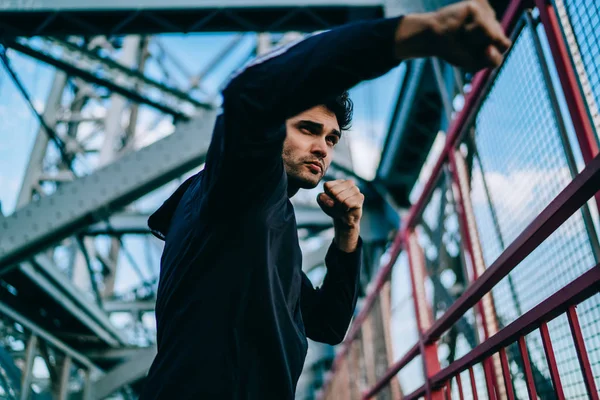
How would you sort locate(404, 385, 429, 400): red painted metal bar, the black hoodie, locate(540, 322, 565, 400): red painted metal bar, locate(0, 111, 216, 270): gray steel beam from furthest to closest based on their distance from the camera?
1. locate(0, 111, 216, 270): gray steel beam
2. locate(404, 385, 429, 400): red painted metal bar
3. locate(540, 322, 565, 400): red painted metal bar
4. the black hoodie

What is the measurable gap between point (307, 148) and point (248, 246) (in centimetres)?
33

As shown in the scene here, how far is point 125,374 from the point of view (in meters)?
8.85

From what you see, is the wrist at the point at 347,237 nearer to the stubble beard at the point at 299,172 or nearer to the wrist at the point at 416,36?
the stubble beard at the point at 299,172

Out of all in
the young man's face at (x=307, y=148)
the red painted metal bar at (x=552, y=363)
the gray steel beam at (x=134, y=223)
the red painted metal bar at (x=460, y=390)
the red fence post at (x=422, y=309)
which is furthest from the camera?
the gray steel beam at (x=134, y=223)

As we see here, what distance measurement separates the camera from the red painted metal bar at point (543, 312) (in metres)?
1.08

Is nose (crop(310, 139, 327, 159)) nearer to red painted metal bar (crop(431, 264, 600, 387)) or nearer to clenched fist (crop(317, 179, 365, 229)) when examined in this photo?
clenched fist (crop(317, 179, 365, 229))

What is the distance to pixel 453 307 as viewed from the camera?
76.5 inches

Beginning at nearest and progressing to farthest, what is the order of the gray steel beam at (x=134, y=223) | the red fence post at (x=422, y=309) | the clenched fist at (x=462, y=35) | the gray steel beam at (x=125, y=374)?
the clenched fist at (x=462, y=35), the red fence post at (x=422, y=309), the gray steel beam at (x=134, y=223), the gray steel beam at (x=125, y=374)

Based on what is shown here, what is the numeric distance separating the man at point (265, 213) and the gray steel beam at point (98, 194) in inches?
179

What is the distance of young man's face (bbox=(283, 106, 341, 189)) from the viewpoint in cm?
132

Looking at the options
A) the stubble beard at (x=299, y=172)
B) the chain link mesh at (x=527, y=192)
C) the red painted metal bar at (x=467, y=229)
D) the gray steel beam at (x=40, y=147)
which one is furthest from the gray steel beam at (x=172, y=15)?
the stubble beard at (x=299, y=172)

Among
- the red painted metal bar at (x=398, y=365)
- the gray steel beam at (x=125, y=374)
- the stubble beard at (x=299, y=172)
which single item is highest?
the gray steel beam at (x=125, y=374)

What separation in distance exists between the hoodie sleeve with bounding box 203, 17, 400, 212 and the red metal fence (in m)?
0.50

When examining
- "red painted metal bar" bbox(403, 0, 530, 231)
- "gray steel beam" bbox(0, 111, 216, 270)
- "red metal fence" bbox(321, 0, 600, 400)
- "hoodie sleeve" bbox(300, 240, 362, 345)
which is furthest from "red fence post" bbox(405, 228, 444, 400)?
"gray steel beam" bbox(0, 111, 216, 270)
